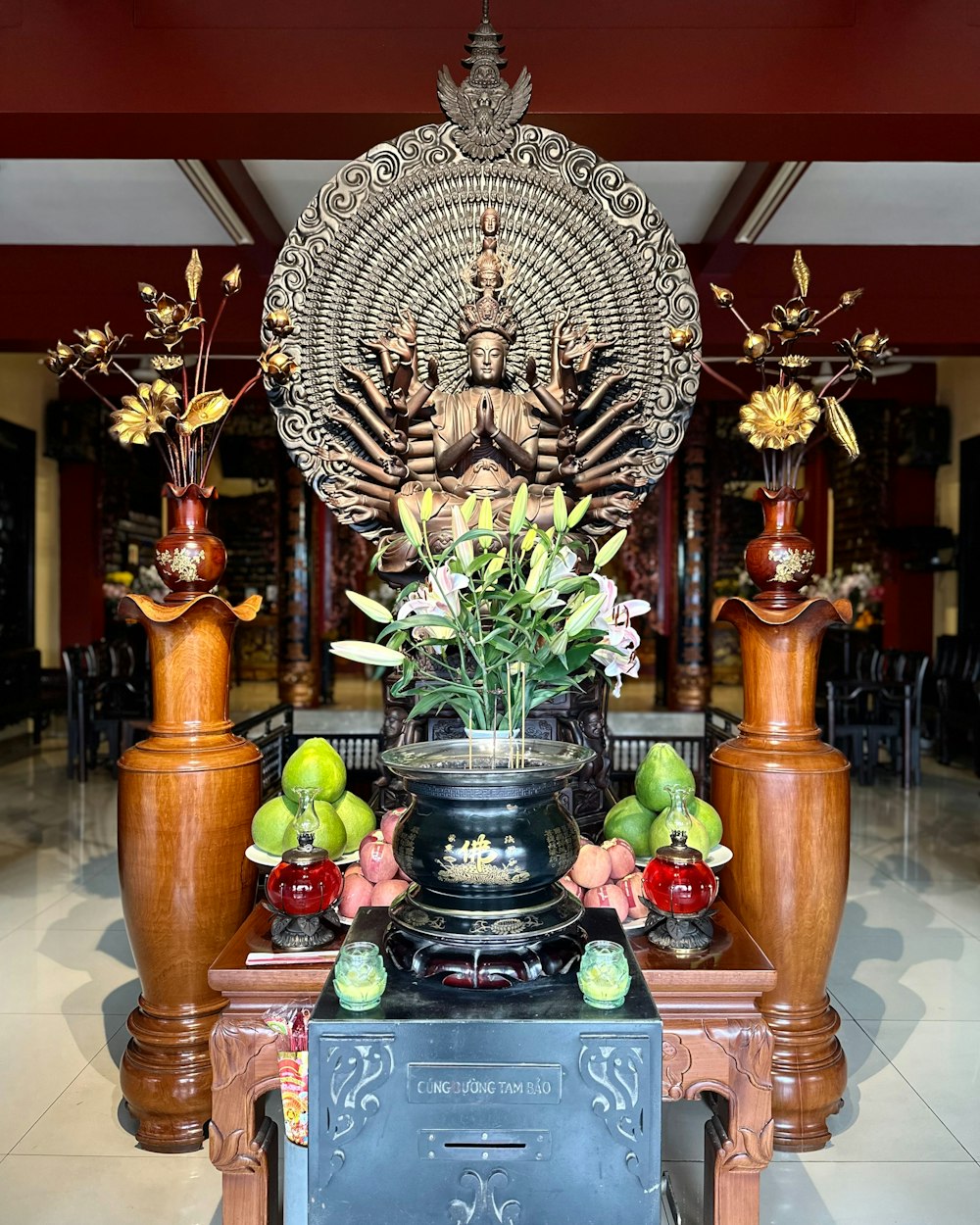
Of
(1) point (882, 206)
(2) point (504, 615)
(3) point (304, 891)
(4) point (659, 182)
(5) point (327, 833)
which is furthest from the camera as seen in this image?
(1) point (882, 206)

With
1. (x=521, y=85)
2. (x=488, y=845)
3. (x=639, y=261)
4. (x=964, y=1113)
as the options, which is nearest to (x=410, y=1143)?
(x=488, y=845)

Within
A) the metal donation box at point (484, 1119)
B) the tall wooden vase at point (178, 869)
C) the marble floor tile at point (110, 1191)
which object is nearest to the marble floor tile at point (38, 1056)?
the marble floor tile at point (110, 1191)

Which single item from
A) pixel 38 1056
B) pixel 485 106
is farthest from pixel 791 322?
pixel 38 1056

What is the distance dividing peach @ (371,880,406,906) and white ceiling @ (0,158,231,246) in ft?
11.2

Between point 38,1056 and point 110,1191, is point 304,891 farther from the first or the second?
point 38,1056

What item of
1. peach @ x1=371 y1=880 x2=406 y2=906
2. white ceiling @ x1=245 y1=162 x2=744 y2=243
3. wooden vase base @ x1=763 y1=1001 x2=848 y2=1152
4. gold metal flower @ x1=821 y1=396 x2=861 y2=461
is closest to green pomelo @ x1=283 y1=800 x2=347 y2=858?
peach @ x1=371 y1=880 x2=406 y2=906

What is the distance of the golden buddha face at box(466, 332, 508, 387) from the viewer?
7.99ft

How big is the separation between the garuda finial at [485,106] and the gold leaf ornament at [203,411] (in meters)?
0.89

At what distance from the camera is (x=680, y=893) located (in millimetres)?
1664

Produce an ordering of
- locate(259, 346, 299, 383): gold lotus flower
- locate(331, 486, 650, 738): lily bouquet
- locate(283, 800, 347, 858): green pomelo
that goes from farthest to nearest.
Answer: locate(259, 346, 299, 383): gold lotus flower < locate(283, 800, 347, 858): green pomelo < locate(331, 486, 650, 738): lily bouquet

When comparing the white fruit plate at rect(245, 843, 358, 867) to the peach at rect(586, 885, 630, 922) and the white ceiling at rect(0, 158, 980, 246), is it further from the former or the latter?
the white ceiling at rect(0, 158, 980, 246)

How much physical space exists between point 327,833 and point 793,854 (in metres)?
0.92

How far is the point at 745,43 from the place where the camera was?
9.56 ft

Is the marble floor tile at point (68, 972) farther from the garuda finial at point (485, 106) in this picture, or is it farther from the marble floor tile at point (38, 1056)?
the garuda finial at point (485, 106)
